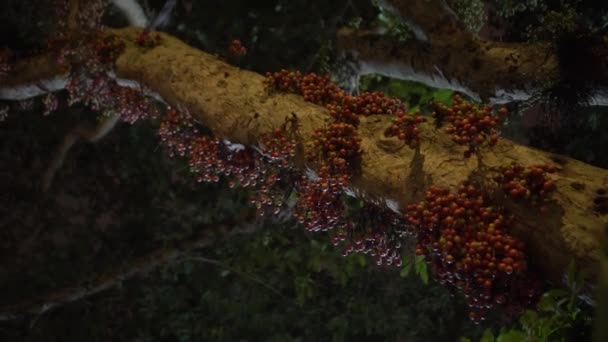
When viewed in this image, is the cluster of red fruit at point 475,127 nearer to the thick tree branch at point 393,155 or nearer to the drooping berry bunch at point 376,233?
the thick tree branch at point 393,155

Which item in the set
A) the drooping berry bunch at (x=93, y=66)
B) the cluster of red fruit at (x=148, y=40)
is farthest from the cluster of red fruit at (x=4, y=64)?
the cluster of red fruit at (x=148, y=40)

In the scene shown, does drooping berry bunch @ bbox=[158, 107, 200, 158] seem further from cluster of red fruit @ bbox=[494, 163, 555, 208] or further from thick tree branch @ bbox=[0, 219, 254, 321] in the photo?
thick tree branch @ bbox=[0, 219, 254, 321]

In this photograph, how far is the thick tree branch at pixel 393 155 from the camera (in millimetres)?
2033

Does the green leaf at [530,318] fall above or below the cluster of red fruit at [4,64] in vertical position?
above

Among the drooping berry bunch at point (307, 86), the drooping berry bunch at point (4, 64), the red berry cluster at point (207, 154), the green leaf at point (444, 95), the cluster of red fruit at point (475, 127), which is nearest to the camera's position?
the cluster of red fruit at point (475, 127)

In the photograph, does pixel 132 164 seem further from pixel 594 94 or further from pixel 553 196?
pixel 553 196

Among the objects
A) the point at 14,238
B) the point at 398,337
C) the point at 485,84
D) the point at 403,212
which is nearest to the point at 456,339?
the point at 398,337

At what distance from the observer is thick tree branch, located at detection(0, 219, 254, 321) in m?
7.40

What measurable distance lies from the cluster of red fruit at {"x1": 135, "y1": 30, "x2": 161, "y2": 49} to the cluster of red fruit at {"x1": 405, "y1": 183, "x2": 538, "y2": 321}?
3.33 m

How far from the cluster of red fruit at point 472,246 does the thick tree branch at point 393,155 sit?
0.31 feet

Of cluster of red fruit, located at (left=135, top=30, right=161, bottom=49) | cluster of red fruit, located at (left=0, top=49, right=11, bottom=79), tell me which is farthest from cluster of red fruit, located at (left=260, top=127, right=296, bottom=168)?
cluster of red fruit, located at (left=0, top=49, right=11, bottom=79)

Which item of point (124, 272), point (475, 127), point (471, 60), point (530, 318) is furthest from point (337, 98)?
point (124, 272)

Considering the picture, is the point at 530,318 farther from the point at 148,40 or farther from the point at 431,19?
the point at 148,40

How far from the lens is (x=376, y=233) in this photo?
9.84ft
